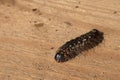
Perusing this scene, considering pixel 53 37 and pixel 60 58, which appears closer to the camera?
pixel 60 58

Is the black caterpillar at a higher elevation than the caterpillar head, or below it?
higher

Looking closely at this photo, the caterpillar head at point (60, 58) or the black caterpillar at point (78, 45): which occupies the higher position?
the black caterpillar at point (78, 45)

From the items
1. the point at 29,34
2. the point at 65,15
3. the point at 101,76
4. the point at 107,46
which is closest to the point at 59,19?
the point at 65,15

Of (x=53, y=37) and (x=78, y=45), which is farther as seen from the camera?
(x=53, y=37)

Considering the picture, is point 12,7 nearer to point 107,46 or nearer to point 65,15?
point 65,15
